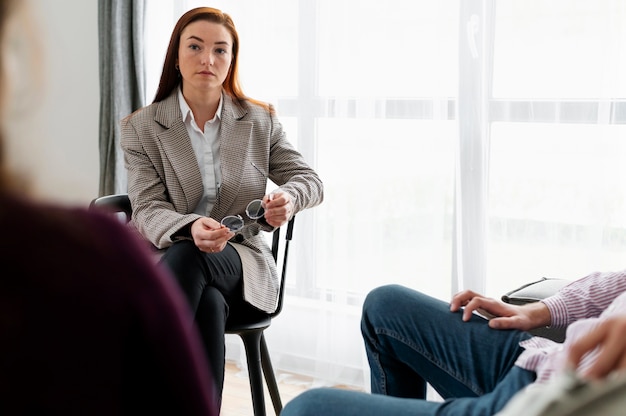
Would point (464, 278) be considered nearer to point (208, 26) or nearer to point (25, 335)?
point (208, 26)

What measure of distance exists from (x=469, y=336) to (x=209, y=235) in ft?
2.95

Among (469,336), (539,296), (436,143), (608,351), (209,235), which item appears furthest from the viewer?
(436,143)

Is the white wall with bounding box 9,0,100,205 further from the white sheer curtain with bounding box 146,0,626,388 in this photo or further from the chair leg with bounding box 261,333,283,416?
the chair leg with bounding box 261,333,283,416

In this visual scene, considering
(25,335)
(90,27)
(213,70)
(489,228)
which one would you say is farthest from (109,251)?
(90,27)

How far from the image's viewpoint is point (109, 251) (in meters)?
0.54

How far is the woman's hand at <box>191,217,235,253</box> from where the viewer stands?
2.18 metres

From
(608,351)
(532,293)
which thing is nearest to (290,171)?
(532,293)

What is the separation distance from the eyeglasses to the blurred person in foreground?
5.74 feet

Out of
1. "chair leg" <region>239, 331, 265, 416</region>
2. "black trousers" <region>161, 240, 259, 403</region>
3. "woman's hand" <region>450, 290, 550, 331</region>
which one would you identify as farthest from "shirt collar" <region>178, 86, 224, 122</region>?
"woman's hand" <region>450, 290, 550, 331</region>

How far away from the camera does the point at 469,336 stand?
5.06 ft

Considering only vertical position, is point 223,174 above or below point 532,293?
above

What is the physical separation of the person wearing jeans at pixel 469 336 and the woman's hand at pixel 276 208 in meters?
0.64

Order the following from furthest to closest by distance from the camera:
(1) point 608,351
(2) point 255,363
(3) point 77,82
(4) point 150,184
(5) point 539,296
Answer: (3) point 77,82
(4) point 150,184
(2) point 255,363
(5) point 539,296
(1) point 608,351

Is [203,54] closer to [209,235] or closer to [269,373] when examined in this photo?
[209,235]
